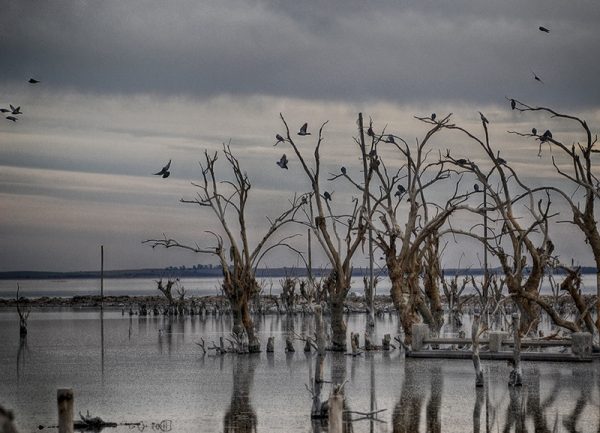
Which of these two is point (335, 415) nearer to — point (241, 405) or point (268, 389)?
point (241, 405)

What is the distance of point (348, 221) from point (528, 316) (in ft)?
25.9

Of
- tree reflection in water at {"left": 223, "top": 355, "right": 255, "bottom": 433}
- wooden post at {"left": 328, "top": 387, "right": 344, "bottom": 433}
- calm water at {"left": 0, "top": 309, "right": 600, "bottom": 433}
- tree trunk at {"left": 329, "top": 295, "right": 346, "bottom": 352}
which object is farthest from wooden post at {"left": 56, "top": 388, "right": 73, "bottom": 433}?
tree trunk at {"left": 329, "top": 295, "right": 346, "bottom": 352}

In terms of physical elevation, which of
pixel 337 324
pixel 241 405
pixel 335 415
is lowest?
pixel 241 405

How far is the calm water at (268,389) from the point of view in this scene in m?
19.8

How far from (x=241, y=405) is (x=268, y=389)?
3102 millimetres

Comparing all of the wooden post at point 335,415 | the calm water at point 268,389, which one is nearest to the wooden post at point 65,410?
the wooden post at point 335,415

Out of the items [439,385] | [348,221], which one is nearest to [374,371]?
[439,385]

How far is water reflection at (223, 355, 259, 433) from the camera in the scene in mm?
19359

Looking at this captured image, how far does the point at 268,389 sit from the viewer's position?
83.7 feet

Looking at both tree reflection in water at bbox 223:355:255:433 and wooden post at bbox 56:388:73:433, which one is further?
tree reflection in water at bbox 223:355:255:433

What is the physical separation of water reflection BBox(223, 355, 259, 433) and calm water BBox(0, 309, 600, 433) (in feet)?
0.08

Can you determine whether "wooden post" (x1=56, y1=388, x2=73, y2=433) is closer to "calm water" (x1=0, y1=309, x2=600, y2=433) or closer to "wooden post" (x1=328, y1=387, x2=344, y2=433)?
"wooden post" (x1=328, y1=387, x2=344, y2=433)

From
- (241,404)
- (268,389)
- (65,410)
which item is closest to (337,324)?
(268,389)

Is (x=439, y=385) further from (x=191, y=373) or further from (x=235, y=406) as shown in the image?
(x=191, y=373)
